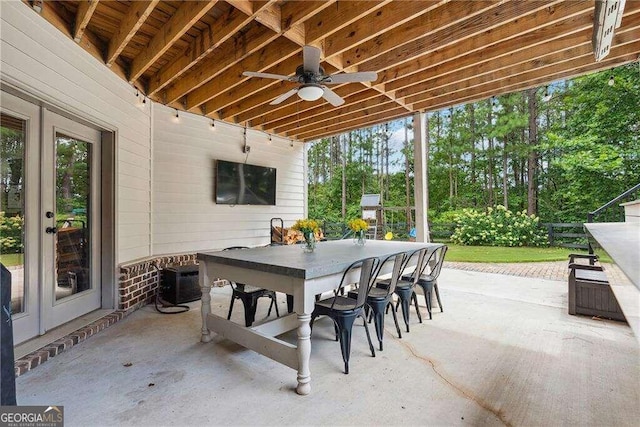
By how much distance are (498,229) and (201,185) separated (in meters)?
8.93

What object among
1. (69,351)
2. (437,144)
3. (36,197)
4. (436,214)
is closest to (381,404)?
(69,351)

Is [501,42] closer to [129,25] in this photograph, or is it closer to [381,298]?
[381,298]

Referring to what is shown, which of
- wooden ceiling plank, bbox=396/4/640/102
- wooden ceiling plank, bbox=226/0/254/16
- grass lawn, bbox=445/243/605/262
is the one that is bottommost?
grass lawn, bbox=445/243/605/262

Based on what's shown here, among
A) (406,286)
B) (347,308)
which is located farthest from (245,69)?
(406,286)

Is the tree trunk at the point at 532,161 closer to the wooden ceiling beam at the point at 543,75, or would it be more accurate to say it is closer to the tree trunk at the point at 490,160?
the tree trunk at the point at 490,160

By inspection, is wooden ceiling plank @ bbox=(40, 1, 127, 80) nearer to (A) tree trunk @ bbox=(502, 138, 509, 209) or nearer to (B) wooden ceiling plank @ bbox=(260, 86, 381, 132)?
(B) wooden ceiling plank @ bbox=(260, 86, 381, 132)

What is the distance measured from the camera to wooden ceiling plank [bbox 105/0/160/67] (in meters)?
2.53

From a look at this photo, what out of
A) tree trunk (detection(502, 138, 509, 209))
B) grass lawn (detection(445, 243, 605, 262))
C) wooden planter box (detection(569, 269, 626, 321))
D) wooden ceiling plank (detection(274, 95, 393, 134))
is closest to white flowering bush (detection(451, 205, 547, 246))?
grass lawn (detection(445, 243, 605, 262))

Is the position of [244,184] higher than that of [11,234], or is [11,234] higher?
[244,184]

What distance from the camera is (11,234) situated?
2.58 m

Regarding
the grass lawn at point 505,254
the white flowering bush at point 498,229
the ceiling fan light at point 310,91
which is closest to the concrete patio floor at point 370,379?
the ceiling fan light at point 310,91

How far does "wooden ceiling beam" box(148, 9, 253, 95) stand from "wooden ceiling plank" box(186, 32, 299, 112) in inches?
12.5

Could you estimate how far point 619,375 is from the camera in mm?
2240

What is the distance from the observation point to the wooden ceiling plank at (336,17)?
8.49ft
